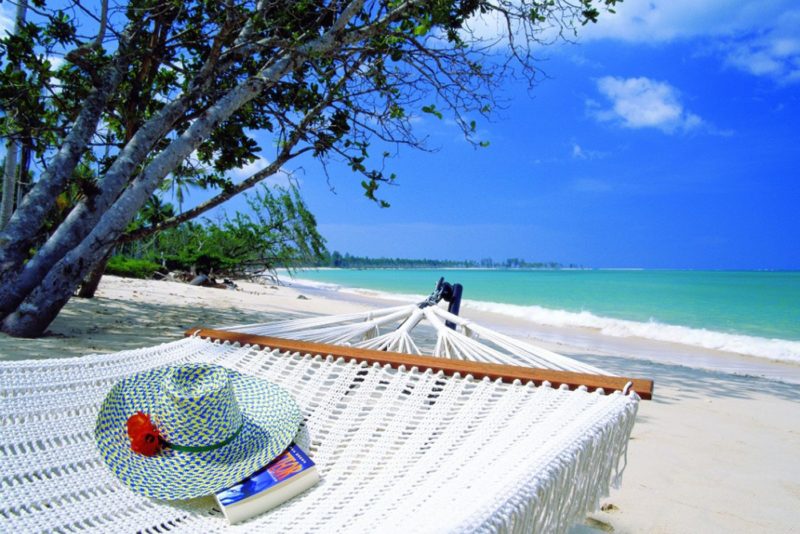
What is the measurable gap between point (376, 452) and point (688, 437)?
193cm

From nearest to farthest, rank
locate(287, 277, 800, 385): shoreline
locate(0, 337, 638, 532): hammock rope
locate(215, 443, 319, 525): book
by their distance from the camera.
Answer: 1. locate(0, 337, 638, 532): hammock rope
2. locate(215, 443, 319, 525): book
3. locate(287, 277, 800, 385): shoreline

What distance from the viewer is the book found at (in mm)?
1121

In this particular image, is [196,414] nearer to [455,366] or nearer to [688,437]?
[455,366]

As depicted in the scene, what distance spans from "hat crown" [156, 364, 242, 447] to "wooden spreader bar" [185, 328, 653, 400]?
0.37m

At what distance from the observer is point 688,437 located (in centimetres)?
246

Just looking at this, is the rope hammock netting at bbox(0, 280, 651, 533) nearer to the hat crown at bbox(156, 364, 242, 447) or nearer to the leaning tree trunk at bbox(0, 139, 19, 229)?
the hat crown at bbox(156, 364, 242, 447)

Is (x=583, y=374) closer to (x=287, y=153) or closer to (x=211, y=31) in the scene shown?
(x=287, y=153)

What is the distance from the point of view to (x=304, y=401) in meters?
1.51

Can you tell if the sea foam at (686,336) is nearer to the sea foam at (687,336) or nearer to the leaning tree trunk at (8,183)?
the sea foam at (687,336)

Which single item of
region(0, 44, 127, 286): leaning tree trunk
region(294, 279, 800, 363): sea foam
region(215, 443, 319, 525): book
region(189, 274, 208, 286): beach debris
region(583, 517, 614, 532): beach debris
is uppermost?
region(0, 44, 127, 286): leaning tree trunk

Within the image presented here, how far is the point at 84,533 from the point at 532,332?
7.86 meters

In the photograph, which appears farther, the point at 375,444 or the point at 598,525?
the point at 598,525

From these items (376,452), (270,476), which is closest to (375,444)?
(376,452)

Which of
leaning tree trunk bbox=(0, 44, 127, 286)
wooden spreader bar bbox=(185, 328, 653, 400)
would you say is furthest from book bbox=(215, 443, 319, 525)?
leaning tree trunk bbox=(0, 44, 127, 286)
